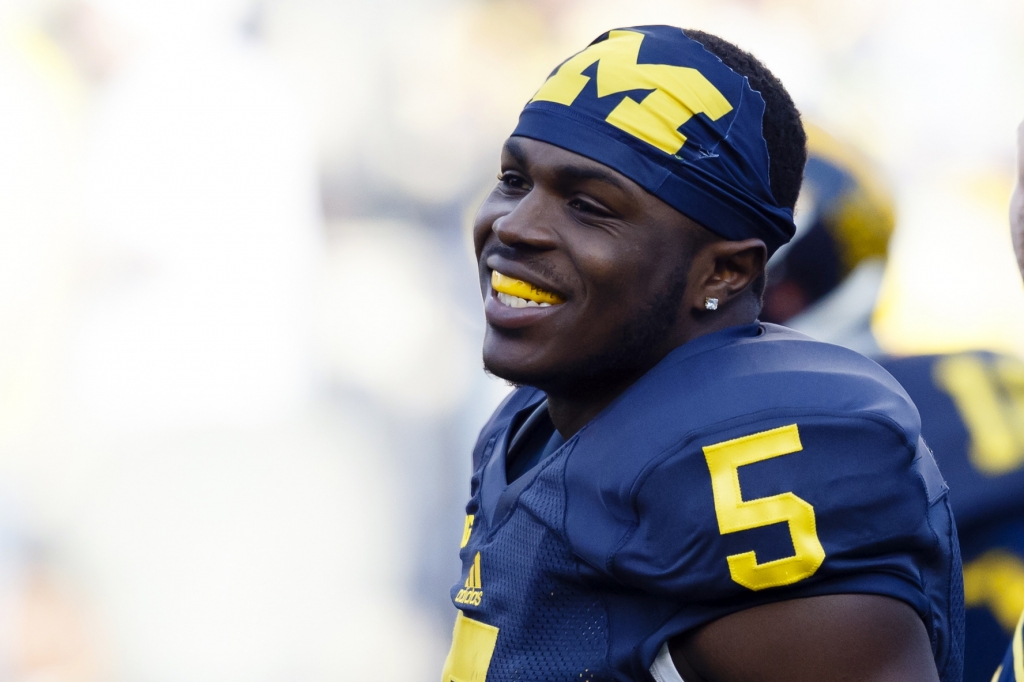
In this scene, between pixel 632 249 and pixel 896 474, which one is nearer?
pixel 896 474

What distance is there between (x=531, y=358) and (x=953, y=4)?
451cm

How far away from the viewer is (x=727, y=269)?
1.34 m

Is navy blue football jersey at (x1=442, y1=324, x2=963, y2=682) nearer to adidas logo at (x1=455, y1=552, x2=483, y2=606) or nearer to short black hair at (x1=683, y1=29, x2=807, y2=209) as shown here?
adidas logo at (x1=455, y1=552, x2=483, y2=606)

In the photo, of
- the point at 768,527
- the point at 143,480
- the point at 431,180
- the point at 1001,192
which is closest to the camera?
the point at 768,527

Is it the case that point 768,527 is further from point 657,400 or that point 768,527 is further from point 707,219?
point 707,219

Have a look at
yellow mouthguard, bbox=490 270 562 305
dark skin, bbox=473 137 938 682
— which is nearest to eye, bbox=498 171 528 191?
dark skin, bbox=473 137 938 682

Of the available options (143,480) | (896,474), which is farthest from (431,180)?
(896,474)

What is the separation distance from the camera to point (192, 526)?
3.93m

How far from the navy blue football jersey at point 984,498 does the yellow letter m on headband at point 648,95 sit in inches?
33.2

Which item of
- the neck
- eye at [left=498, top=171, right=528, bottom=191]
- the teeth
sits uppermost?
eye at [left=498, top=171, right=528, bottom=191]

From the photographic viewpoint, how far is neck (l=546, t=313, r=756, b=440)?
1329 millimetres

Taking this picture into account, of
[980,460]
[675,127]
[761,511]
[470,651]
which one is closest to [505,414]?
[470,651]

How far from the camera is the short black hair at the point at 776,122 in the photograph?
1367 millimetres

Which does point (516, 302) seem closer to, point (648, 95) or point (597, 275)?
point (597, 275)
